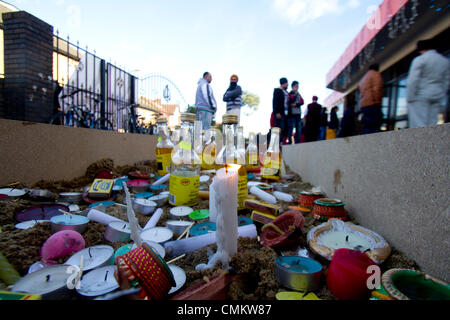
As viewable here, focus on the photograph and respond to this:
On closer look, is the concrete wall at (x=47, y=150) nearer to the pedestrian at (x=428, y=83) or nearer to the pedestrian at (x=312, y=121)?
the pedestrian at (x=428, y=83)

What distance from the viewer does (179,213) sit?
1.32m

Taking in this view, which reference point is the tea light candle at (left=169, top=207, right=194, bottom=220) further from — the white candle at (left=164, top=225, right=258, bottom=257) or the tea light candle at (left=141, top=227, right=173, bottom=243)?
the white candle at (left=164, top=225, right=258, bottom=257)

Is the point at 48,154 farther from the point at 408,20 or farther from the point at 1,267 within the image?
the point at 408,20

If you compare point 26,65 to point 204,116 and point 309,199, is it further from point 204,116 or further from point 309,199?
point 309,199

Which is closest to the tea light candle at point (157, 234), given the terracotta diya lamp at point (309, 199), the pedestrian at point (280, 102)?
the terracotta diya lamp at point (309, 199)

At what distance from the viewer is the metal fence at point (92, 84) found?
3.85 m

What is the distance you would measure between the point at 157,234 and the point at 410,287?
3.18 feet

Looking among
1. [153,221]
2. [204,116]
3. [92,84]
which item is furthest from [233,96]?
[153,221]

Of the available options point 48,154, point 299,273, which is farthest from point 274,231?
point 48,154

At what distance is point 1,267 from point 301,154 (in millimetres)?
3063

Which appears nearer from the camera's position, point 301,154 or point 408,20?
point 301,154

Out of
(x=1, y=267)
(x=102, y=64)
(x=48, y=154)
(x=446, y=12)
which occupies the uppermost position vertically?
(x=446, y=12)
